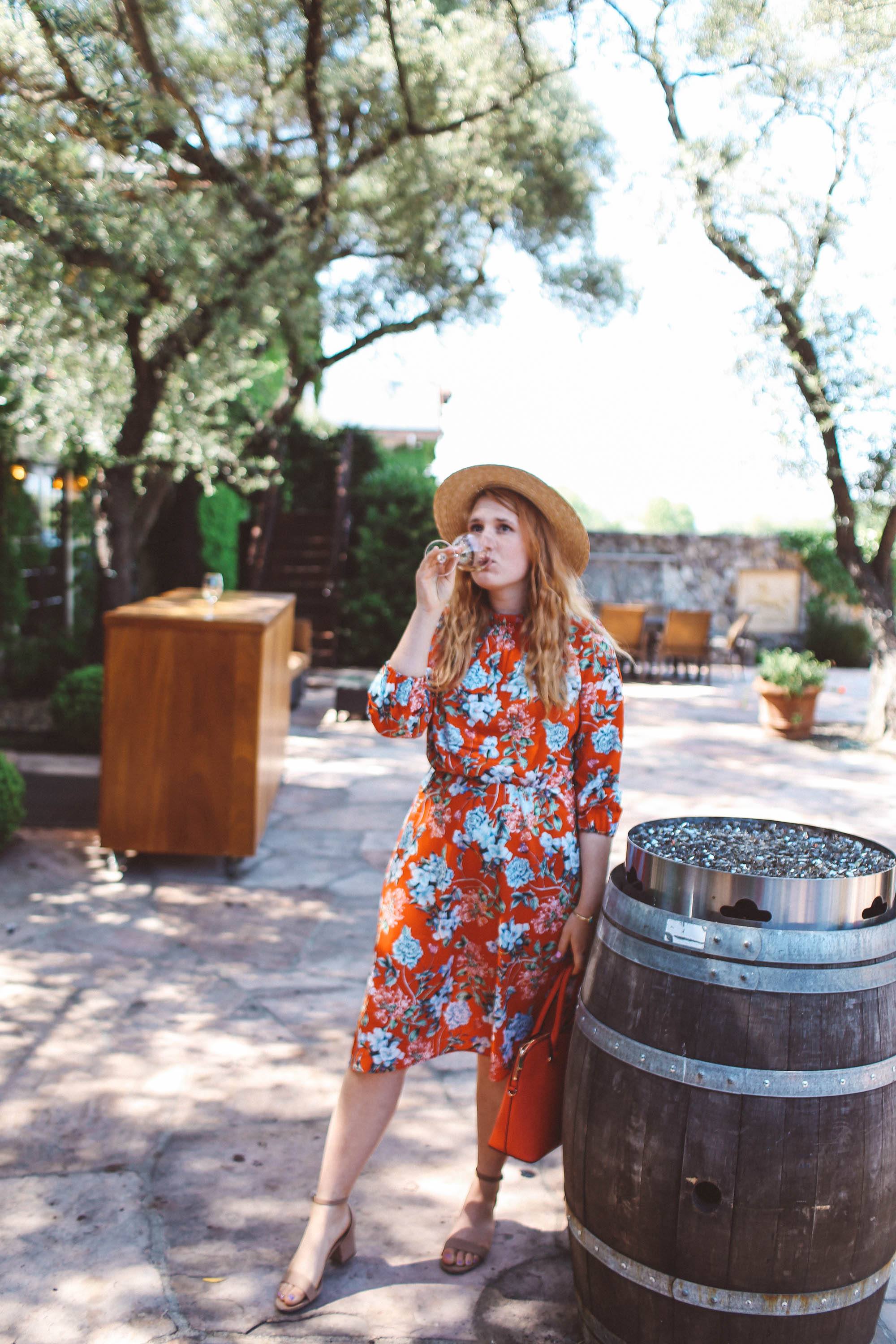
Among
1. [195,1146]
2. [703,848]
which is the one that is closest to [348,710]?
[195,1146]

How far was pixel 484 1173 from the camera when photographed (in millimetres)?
2482

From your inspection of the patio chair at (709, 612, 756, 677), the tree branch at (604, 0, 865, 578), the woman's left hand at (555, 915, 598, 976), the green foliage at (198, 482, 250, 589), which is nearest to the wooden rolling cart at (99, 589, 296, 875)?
the woman's left hand at (555, 915, 598, 976)

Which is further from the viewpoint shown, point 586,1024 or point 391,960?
point 391,960

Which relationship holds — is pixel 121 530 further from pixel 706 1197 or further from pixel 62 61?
pixel 706 1197

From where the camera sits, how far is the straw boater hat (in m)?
2.42

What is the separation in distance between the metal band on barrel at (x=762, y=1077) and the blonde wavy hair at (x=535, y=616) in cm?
78

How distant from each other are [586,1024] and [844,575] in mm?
17338

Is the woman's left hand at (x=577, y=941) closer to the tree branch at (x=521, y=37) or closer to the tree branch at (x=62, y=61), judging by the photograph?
the tree branch at (x=62, y=61)

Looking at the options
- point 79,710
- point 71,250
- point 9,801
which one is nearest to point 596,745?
point 9,801

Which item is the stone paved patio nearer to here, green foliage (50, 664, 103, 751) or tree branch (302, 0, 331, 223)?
green foliage (50, 664, 103, 751)

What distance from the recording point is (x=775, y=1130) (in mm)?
1767

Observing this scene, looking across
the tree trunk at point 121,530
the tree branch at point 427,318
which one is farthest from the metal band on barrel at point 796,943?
the tree branch at point 427,318

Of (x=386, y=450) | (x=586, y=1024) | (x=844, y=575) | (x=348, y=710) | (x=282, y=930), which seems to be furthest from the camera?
(x=844, y=575)

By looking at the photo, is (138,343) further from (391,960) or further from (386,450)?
(386,450)
